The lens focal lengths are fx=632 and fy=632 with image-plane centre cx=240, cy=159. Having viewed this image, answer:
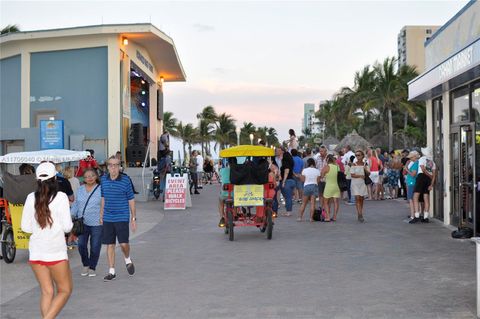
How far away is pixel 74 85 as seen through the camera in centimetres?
2662

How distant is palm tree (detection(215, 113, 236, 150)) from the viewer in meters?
94.8

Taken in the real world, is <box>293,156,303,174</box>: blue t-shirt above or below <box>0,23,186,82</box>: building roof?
below

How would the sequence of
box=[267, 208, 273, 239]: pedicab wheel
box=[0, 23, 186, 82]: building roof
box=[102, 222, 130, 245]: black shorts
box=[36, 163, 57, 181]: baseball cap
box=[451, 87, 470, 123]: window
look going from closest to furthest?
box=[36, 163, 57, 181]: baseball cap → box=[102, 222, 130, 245]: black shorts → box=[267, 208, 273, 239]: pedicab wheel → box=[451, 87, 470, 123]: window → box=[0, 23, 186, 82]: building roof

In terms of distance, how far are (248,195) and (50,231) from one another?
746cm

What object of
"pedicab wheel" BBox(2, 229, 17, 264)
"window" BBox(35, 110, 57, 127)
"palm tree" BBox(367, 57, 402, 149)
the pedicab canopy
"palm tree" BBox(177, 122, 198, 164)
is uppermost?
"palm tree" BBox(367, 57, 402, 149)

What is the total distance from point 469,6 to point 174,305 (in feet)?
30.5

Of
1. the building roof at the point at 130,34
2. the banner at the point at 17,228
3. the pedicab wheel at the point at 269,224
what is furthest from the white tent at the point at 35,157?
the building roof at the point at 130,34

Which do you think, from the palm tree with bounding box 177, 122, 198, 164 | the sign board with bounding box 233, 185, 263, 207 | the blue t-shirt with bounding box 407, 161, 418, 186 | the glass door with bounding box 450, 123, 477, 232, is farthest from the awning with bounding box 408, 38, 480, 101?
the palm tree with bounding box 177, 122, 198, 164

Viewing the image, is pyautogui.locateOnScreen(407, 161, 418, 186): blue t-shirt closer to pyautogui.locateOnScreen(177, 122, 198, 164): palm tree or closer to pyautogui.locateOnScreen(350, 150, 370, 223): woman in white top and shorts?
pyautogui.locateOnScreen(350, 150, 370, 223): woman in white top and shorts

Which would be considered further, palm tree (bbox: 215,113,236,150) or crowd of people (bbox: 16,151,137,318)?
palm tree (bbox: 215,113,236,150)

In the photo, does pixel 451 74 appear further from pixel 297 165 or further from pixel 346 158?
pixel 346 158

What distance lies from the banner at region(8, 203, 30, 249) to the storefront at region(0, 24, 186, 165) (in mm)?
14982

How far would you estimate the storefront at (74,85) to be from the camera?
85.1 ft

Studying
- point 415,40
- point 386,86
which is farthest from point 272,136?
point 386,86
